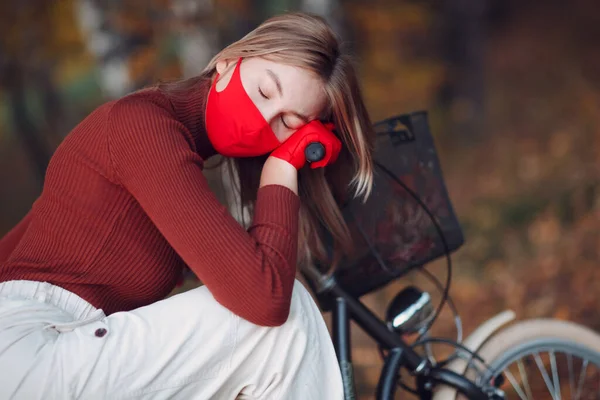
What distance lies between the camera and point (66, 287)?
5.70 ft

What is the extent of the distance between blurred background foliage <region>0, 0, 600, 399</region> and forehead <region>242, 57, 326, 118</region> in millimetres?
1824

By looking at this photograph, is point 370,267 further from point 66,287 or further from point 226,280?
point 66,287

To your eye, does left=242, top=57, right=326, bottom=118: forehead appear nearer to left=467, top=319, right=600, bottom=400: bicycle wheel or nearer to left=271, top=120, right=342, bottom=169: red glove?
left=271, top=120, right=342, bottom=169: red glove

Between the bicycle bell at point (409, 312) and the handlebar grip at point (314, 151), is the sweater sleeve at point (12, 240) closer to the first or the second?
the handlebar grip at point (314, 151)

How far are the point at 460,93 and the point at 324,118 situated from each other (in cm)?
543

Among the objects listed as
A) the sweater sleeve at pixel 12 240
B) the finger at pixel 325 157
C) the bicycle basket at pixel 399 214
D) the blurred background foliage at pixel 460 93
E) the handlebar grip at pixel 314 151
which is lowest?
the blurred background foliage at pixel 460 93

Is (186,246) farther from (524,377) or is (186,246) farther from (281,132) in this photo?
(524,377)

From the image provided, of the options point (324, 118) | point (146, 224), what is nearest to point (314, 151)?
point (324, 118)

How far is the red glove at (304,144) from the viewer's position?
6.04 feet

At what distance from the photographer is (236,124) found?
184cm

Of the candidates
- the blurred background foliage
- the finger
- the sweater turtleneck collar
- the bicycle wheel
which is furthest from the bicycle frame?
the blurred background foliage

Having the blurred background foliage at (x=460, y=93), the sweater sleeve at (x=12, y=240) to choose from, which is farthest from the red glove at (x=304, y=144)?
the blurred background foliage at (x=460, y=93)

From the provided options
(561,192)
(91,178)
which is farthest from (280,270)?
(561,192)

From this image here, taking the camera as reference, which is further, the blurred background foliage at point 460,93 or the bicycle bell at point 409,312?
the blurred background foliage at point 460,93
